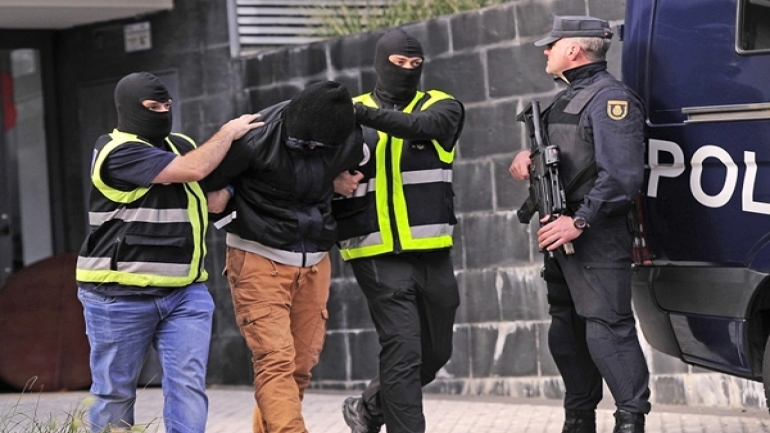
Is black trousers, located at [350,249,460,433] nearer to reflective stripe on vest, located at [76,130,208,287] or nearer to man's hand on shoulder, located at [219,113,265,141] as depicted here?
man's hand on shoulder, located at [219,113,265,141]

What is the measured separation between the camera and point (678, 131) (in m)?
5.64

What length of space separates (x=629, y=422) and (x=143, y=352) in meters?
2.04

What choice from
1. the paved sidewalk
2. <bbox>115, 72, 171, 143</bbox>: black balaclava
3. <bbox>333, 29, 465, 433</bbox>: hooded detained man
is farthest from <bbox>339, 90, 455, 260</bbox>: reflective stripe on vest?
the paved sidewalk

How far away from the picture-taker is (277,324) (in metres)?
5.88

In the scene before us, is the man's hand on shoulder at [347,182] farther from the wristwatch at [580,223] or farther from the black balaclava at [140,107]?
the wristwatch at [580,223]

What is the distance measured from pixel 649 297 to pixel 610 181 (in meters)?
0.60

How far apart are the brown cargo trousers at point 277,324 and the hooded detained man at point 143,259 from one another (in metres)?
0.28

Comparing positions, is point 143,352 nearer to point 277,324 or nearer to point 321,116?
point 277,324

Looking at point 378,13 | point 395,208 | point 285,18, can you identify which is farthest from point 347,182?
point 285,18

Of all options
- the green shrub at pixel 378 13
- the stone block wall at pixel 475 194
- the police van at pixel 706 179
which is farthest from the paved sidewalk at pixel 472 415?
the green shrub at pixel 378 13

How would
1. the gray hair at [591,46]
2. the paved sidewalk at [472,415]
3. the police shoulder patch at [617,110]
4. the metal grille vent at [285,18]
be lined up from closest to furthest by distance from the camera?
1. the police shoulder patch at [617,110]
2. the gray hair at [591,46]
3. the paved sidewalk at [472,415]
4. the metal grille vent at [285,18]

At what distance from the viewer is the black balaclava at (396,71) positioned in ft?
20.1

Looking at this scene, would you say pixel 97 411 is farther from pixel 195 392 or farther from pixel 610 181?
pixel 610 181

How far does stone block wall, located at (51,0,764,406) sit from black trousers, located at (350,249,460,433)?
1.84 metres
